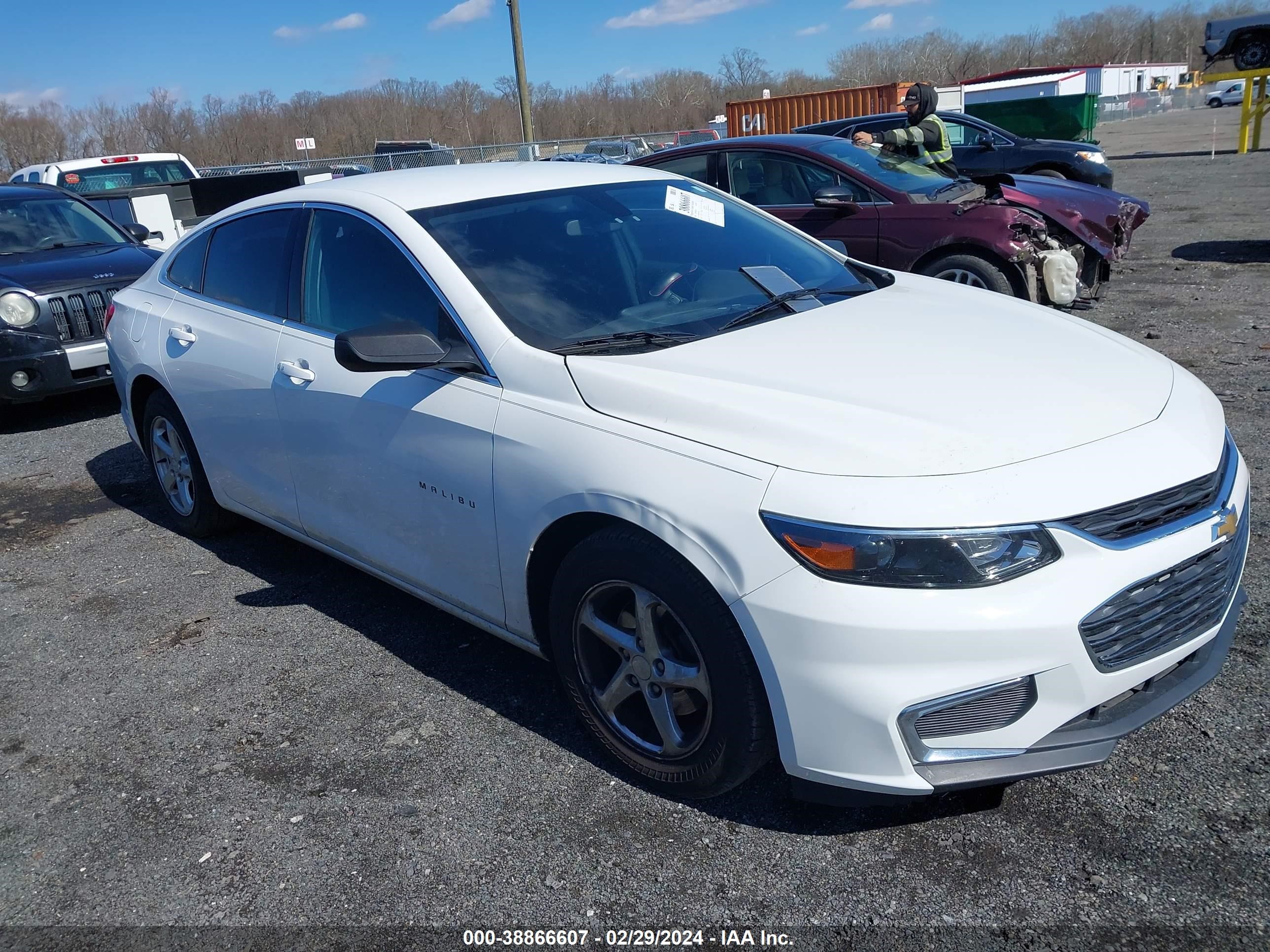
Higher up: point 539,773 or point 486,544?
point 486,544

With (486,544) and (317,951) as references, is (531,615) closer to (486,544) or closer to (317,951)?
(486,544)

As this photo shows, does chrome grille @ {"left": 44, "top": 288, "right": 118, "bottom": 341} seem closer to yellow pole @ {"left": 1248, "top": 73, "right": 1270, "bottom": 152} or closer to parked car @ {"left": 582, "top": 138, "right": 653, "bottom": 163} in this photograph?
parked car @ {"left": 582, "top": 138, "right": 653, "bottom": 163}

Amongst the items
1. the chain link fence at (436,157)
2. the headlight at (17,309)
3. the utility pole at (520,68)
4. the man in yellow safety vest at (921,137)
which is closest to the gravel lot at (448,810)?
the headlight at (17,309)

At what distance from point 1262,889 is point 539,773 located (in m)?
1.84

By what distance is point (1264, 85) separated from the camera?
987 inches

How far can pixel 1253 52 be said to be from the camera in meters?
23.7

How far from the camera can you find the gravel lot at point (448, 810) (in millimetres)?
2412

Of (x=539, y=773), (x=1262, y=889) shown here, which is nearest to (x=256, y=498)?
(x=539, y=773)

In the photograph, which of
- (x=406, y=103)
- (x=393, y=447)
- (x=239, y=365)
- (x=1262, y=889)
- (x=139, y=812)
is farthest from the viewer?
(x=406, y=103)

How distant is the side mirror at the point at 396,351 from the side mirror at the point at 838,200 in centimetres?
467

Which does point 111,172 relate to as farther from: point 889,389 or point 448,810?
point 889,389

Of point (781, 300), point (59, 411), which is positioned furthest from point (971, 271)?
point (59, 411)

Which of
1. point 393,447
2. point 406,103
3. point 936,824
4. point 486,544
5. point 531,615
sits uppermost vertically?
point 406,103

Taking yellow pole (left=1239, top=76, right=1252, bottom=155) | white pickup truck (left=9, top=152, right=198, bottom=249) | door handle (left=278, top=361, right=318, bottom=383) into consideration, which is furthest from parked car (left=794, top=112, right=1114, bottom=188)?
yellow pole (left=1239, top=76, right=1252, bottom=155)
